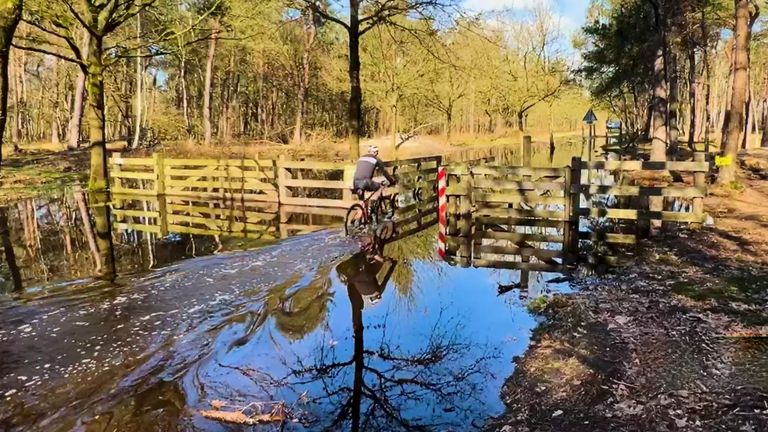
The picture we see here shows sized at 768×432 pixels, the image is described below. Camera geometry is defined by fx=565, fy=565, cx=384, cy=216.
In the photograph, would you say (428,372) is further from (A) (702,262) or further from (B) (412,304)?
(A) (702,262)

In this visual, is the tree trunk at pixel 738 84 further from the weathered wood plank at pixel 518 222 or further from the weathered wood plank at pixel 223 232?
the weathered wood plank at pixel 223 232

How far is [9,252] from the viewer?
9891 mm

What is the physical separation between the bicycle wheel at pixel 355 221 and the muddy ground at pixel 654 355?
5.02 meters

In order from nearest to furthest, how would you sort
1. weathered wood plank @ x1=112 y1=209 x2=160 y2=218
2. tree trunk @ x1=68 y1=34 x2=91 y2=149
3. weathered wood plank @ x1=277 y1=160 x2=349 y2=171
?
1. weathered wood plank @ x1=112 y1=209 x2=160 y2=218
2. weathered wood plank @ x1=277 y1=160 x2=349 y2=171
3. tree trunk @ x1=68 y1=34 x2=91 y2=149

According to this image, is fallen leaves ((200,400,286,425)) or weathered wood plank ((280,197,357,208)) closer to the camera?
fallen leaves ((200,400,286,425))

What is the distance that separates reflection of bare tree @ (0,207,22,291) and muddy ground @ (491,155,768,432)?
686 centimetres

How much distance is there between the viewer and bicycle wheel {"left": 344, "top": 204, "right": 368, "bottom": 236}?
11.3m

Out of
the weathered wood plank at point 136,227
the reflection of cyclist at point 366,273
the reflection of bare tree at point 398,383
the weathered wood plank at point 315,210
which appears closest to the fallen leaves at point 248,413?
the reflection of bare tree at point 398,383

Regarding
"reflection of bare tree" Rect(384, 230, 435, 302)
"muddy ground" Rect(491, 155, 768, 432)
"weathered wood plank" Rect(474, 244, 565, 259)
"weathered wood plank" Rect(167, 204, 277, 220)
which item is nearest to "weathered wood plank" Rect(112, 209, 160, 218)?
"weathered wood plank" Rect(167, 204, 277, 220)

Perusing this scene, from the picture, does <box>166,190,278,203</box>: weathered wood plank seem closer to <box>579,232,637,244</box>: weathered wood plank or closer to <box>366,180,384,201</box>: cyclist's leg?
<box>366,180,384,201</box>: cyclist's leg

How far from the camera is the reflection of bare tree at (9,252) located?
7933 mm

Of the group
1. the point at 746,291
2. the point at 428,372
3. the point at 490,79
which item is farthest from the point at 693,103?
the point at 428,372

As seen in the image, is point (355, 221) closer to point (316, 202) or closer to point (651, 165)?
point (316, 202)

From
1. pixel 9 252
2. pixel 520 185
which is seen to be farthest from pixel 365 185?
pixel 9 252
